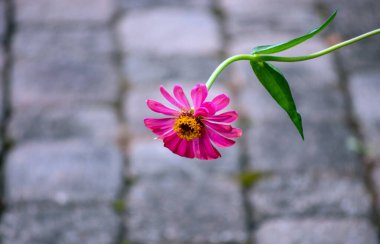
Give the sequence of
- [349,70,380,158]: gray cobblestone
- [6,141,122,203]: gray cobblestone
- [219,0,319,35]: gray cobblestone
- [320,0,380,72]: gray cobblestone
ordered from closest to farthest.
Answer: [6,141,122,203]: gray cobblestone < [349,70,380,158]: gray cobblestone < [320,0,380,72]: gray cobblestone < [219,0,319,35]: gray cobblestone

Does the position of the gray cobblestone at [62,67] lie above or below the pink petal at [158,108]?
above

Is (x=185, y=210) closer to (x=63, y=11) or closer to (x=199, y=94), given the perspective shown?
(x=63, y=11)

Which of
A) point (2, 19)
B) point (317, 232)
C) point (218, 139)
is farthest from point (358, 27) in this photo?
point (218, 139)

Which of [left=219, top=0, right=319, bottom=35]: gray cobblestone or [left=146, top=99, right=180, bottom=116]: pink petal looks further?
[left=219, top=0, right=319, bottom=35]: gray cobblestone

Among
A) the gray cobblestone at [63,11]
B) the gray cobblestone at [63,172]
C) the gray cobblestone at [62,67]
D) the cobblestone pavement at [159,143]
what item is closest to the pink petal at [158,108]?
the cobblestone pavement at [159,143]

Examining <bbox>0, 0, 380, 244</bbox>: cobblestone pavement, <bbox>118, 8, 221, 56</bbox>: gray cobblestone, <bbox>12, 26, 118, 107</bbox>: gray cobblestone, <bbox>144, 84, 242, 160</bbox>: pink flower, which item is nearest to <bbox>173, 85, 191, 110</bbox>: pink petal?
<bbox>144, 84, 242, 160</bbox>: pink flower

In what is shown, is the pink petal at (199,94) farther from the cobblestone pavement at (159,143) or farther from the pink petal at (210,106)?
the cobblestone pavement at (159,143)

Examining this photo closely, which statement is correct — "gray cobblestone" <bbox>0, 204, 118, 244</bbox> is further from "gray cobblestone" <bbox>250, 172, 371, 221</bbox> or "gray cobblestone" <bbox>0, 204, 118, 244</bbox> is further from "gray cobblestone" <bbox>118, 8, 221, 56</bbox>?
"gray cobblestone" <bbox>118, 8, 221, 56</bbox>
